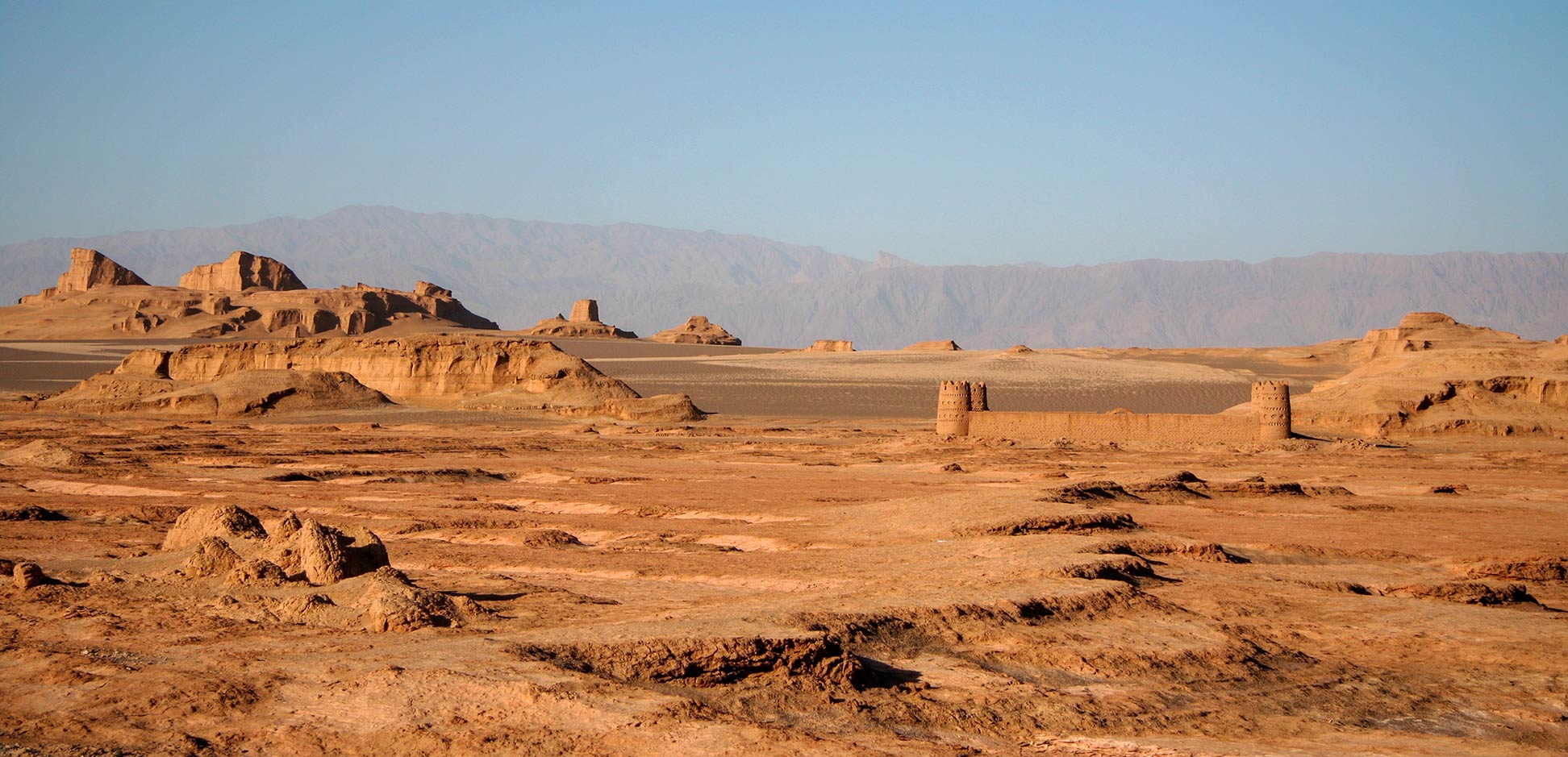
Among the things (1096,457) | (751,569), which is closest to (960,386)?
(1096,457)

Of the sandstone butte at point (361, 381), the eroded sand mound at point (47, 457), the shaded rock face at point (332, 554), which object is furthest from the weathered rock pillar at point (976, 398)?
the shaded rock face at point (332, 554)

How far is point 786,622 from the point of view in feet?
24.3

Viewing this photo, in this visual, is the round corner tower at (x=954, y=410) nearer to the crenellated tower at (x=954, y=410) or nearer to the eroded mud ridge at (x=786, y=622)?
the crenellated tower at (x=954, y=410)

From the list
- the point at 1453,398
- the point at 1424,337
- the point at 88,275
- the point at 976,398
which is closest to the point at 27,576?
the point at 976,398

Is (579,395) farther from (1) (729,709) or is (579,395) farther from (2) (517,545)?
(1) (729,709)

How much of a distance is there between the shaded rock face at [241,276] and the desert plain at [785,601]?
68278 mm

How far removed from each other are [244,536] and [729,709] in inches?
230

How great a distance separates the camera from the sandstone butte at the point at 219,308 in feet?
253

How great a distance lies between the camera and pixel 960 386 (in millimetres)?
26250

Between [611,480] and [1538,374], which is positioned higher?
[1538,374]

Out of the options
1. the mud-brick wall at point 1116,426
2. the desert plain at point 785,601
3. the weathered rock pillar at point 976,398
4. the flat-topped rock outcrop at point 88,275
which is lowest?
the desert plain at point 785,601

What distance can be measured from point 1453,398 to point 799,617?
26246mm

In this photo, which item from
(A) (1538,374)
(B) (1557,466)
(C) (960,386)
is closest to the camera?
(B) (1557,466)

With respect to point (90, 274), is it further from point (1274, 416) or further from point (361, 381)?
point (1274, 416)
